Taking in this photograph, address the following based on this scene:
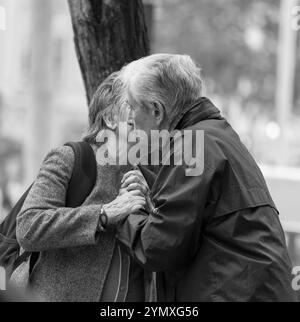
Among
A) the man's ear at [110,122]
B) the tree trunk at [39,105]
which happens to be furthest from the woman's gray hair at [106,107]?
the tree trunk at [39,105]

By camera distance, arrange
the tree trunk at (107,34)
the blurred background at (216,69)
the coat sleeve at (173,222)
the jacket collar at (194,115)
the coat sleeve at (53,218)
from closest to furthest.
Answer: the coat sleeve at (173,222) → the jacket collar at (194,115) → the coat sleeve at (53,218) → the tree trunk at (107,34) → the blurred background at (216,69)

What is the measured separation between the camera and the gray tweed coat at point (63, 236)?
2631mm

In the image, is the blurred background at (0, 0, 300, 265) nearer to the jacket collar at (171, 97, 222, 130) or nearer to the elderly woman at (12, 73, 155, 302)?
the elderly woman at (12, 73, 155, 302)

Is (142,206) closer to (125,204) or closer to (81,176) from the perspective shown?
(125,204)

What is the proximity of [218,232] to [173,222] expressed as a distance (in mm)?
160

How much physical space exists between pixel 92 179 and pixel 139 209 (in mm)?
242

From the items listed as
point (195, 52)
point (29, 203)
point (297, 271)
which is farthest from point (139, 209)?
point (195, 52)

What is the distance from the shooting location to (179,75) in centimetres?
252

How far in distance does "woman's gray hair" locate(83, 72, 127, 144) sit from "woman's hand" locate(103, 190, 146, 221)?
28cm

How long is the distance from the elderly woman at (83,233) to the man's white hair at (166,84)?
261 mm

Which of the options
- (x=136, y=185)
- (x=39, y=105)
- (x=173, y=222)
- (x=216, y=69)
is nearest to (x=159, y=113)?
(x=136, y=185)

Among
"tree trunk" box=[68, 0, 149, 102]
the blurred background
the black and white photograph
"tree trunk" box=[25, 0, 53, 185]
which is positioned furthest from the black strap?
the blurred background

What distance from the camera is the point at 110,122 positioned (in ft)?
9.24

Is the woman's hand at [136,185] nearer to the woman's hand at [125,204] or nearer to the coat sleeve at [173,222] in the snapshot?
the woman's hand at [125,204]
